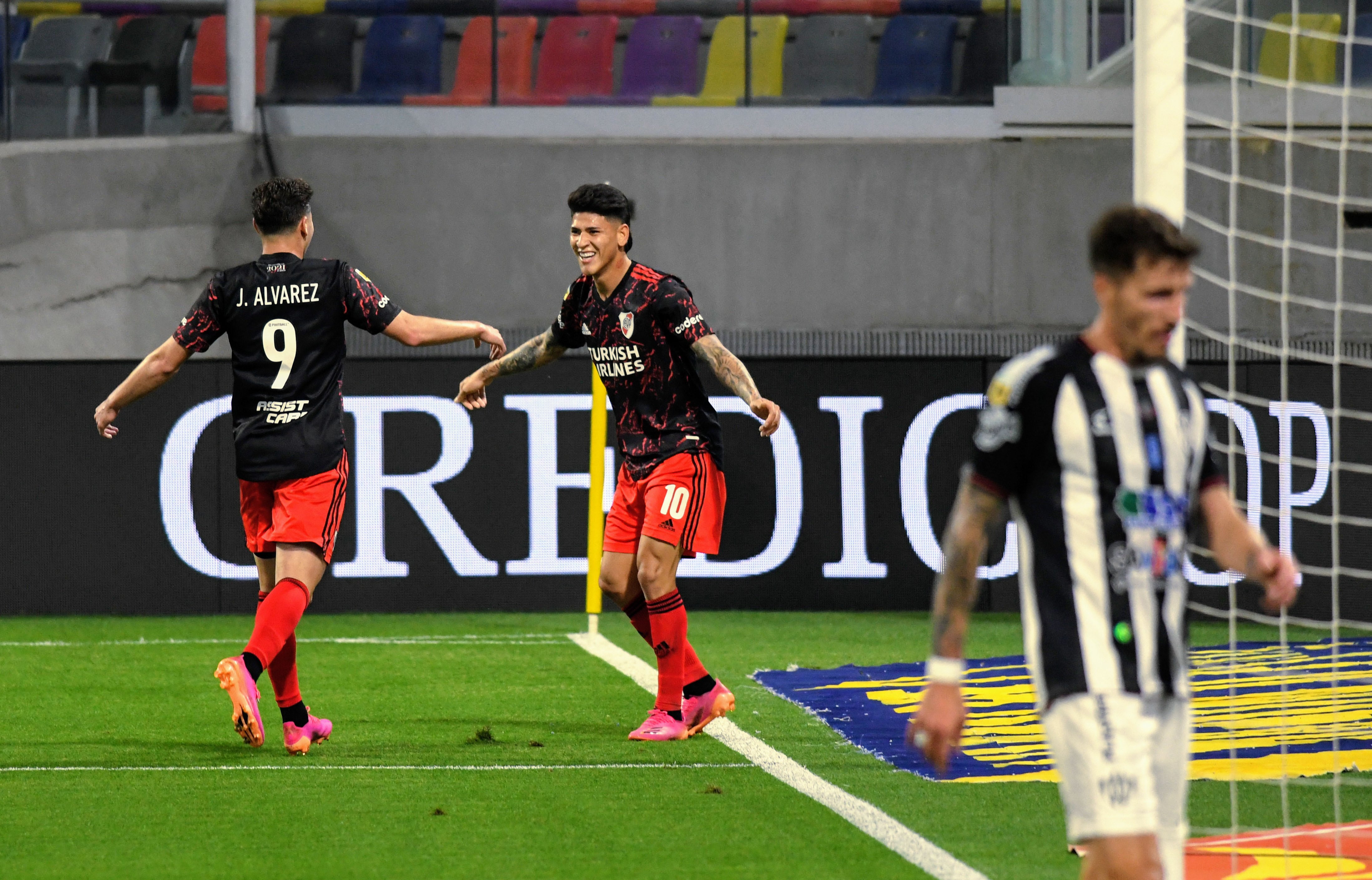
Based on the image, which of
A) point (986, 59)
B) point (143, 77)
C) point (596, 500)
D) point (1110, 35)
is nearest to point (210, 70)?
point (143, 77)

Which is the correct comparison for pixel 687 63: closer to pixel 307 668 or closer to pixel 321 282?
pixel 307 668

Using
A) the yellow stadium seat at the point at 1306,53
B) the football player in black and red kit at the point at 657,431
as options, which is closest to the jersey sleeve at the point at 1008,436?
the football player in black and red kit at the point at 657,431

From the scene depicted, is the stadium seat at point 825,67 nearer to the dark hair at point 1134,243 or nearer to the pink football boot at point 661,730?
the pink football boot at point 661,730

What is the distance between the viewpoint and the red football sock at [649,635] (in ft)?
23.0

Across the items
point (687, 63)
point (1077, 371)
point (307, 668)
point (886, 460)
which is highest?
point (687, 63)

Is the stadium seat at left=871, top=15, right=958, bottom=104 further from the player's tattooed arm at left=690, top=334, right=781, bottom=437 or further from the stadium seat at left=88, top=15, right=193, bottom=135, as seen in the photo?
the player's tattooed arm at left=690, top=334, right=781, bottom=437

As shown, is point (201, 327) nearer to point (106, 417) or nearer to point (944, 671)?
point (106, 417)

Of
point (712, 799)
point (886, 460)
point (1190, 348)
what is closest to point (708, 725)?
point (712, 799)

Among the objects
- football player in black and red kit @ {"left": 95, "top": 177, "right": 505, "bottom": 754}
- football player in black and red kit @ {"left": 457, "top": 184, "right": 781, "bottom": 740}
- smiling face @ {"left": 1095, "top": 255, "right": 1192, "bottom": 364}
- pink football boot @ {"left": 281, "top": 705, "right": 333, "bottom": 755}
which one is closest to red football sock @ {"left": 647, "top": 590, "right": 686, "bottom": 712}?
football player in black and red kit @ {"left": 457, "top": 184, "right": 781, "bottom": 740}

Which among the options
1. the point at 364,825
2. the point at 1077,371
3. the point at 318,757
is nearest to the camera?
the point at 1077,371

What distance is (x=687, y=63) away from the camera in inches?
677

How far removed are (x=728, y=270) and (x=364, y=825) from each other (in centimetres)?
1198

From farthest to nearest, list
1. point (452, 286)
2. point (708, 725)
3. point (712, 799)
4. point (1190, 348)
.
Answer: point (452, 286), point (1190, 348), point (708, 725), point (712, 799)

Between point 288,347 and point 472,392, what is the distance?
84 centimetres
